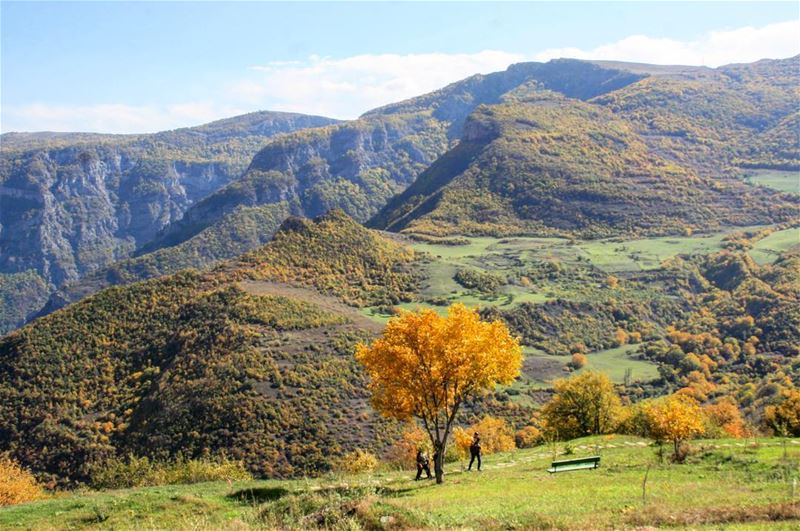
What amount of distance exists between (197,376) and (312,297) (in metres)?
34.9

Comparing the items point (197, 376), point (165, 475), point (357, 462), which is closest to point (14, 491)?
point (165, 475)

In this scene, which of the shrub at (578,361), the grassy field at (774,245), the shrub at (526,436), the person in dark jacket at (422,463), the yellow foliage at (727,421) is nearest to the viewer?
the person in dark jacket at (422,463)

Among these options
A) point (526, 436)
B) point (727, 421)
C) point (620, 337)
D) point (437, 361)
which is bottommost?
point (620, 337)

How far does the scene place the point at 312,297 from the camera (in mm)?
116250

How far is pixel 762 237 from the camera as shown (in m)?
192

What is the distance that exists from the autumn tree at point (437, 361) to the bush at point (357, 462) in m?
21.9

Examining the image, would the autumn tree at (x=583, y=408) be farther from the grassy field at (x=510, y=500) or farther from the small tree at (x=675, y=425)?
the small tree at (x=675, y=425)

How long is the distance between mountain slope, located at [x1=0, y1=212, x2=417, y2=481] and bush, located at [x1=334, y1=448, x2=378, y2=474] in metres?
2.62

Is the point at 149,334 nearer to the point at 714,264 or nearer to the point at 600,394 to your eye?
the point at 600,394

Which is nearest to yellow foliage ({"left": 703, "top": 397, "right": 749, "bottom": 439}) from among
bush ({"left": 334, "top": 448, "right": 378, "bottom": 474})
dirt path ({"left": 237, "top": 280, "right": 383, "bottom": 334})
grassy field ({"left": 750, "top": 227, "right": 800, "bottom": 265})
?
bush ({"left": 334, "top": 448, "right": 378, "bottom": 474})

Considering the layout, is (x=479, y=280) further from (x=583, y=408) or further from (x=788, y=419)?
(x=788, y=419)

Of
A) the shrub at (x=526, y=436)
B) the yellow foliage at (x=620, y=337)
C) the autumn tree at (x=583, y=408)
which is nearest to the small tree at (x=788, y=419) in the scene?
the autumn tree at (x=583, y=408)

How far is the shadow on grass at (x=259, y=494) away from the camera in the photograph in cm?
2945

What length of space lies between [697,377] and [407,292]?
55.6 m
